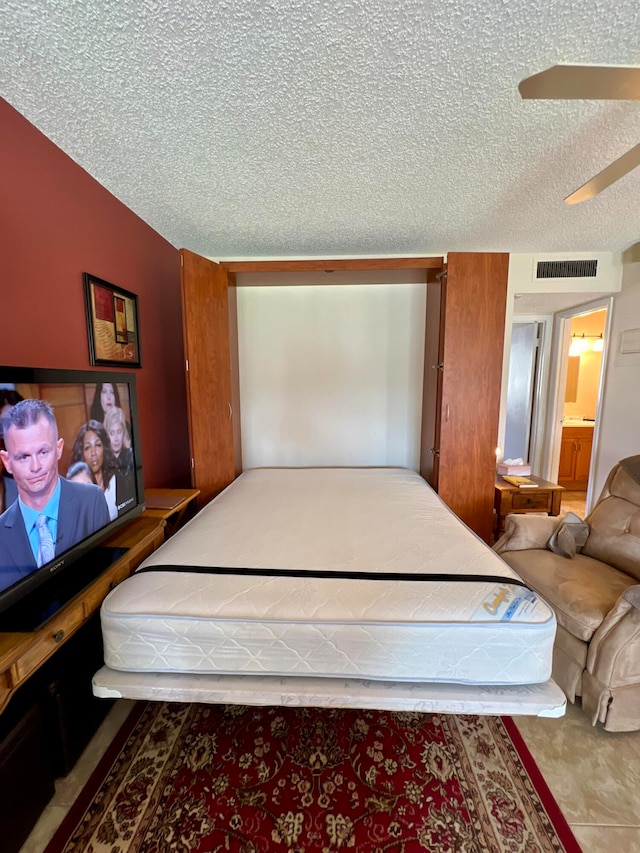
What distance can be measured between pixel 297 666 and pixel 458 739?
0.80m

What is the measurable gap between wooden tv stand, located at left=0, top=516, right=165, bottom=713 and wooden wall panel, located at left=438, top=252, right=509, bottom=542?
207 centimetres

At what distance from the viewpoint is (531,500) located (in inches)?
107

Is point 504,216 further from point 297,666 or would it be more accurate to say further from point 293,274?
point 297,666

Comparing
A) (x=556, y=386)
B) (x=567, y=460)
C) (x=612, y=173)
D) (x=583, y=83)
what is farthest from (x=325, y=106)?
(x=567, y=460)

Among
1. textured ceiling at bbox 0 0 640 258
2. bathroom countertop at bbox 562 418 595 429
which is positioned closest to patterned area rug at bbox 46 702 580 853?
textured ceiling at bbox 0 0 640 258

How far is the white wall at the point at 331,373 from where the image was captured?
122 inches

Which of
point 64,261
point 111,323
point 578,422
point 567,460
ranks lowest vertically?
point 567,460

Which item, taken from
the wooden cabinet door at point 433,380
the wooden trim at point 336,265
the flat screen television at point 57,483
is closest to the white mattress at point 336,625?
the flat screen television at point 57,483

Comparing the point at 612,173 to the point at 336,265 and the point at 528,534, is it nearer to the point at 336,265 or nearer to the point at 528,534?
the point at 336,265

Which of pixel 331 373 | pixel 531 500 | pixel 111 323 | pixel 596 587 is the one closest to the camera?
pixel 596 587

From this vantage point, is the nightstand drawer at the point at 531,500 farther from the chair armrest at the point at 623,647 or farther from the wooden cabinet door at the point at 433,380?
the chair armrest at the point at 623,647

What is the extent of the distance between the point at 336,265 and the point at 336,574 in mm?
2196

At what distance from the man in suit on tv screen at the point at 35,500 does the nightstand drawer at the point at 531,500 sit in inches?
112

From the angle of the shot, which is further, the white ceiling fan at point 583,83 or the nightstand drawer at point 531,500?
the nightstand drawer at point 531,500
